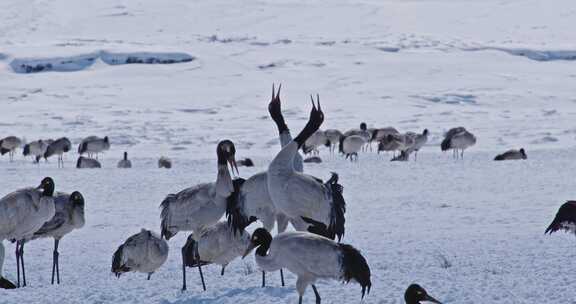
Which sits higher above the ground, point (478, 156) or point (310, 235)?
point (310, 235)

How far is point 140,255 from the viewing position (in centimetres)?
968

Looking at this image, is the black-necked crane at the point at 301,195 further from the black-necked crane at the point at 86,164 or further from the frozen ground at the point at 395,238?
the black-necked crane at the point at 86,164

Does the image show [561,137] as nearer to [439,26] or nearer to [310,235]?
[310,235]

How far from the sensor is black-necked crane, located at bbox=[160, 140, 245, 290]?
9414 mm

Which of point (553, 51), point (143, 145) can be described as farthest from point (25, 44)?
point (143, 145)

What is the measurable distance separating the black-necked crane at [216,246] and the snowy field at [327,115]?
0.27 m

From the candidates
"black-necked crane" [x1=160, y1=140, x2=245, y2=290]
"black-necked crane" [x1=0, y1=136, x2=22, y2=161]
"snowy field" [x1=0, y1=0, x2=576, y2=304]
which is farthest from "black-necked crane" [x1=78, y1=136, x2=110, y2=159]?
"black-necked crane" [x1=160, y1=140, x2=245, y2=290]

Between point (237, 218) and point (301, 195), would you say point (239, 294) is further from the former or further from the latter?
point (237, 218)

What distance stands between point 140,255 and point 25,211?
1.24m

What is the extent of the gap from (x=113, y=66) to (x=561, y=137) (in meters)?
47.3

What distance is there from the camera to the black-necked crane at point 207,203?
371 inches

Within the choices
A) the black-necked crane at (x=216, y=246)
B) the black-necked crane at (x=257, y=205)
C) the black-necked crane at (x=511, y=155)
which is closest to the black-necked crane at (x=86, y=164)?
the black-necked crane at (x=511, y=155)

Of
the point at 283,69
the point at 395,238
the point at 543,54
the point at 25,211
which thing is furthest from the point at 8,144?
the point at 543,54

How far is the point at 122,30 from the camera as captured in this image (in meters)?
92.2
